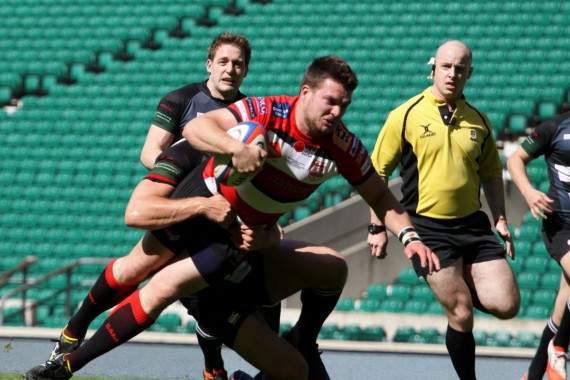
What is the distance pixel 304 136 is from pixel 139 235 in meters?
9.03

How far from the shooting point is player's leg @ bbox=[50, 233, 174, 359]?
5211 millimetres

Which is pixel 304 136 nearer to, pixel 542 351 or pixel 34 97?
pixel 542 351

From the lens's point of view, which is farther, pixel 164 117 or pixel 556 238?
pixel 556 238

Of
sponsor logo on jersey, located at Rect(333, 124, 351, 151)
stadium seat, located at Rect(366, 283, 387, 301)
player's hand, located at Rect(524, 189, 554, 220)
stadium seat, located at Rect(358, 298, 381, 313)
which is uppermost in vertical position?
sponsor logo on jersey, located at Rect(333, 124, 351, 151)

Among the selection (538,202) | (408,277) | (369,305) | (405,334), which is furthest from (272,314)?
(408,277)

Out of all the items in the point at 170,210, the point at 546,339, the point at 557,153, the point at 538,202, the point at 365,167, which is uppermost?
the point at 365,167

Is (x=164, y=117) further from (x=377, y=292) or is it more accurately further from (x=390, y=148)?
(x=377, y=292)

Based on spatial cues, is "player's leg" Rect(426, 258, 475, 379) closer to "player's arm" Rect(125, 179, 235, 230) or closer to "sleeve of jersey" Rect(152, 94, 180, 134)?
"player's arm" Rect(125, 179, 235, 230)

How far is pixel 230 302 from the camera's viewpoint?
5.14m

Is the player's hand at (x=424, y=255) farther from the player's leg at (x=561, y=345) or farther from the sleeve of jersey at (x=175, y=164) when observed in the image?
the player's leg at (x=561, y=345)

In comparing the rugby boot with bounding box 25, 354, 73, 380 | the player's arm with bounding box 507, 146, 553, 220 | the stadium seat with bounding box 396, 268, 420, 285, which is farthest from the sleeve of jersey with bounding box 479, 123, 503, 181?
the stadium seat with bounding box 396, 268, 420, 285

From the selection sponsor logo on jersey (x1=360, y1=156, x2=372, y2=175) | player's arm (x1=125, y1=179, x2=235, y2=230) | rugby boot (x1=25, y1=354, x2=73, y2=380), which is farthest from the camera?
rugby boot (x1=25, y1=354, x2=73, y2=380)

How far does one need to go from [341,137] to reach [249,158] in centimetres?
73

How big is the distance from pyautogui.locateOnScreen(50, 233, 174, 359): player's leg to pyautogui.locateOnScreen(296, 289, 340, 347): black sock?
798 mm
